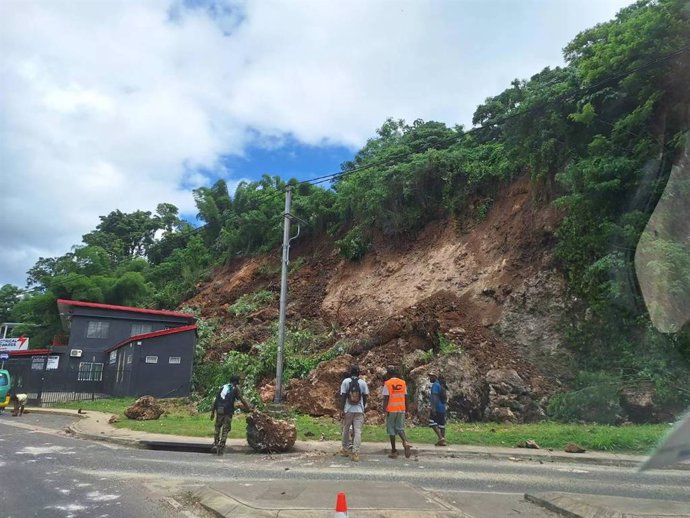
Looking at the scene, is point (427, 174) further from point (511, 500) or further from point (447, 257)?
point (511, 500)

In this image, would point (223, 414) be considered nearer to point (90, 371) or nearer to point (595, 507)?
point (595, 507)

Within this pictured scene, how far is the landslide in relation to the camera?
16.3m

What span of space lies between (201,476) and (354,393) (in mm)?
3314

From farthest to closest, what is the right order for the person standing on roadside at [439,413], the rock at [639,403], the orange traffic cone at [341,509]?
the rock at [639,403] → the person standing on roadside at [439,413] → the orange traffic cone at [341,509]

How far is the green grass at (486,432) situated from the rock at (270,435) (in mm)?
1802

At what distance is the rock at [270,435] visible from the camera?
11117 mm

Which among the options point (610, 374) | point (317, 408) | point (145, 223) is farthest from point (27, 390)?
point (145, 223)

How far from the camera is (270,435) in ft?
36.4

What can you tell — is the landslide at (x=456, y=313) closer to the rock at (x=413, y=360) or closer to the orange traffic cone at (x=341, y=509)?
the rock at (x=413, y=360)

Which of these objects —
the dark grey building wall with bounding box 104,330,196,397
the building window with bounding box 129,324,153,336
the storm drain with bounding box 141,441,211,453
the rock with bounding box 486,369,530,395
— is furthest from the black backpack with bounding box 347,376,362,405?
the building window with bounding box 129,324,153,336

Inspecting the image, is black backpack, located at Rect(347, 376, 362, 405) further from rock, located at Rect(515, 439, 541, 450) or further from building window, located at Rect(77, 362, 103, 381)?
building window, located at Rect(77, 362, 103, 381)

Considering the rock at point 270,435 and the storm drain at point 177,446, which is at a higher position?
the rock at point 270,435

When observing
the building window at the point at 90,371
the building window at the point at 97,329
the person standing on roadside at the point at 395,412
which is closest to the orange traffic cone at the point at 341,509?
the person standing on roadside at the point at 395,412

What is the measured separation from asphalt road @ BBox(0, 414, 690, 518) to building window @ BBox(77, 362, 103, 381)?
53.6 ft
